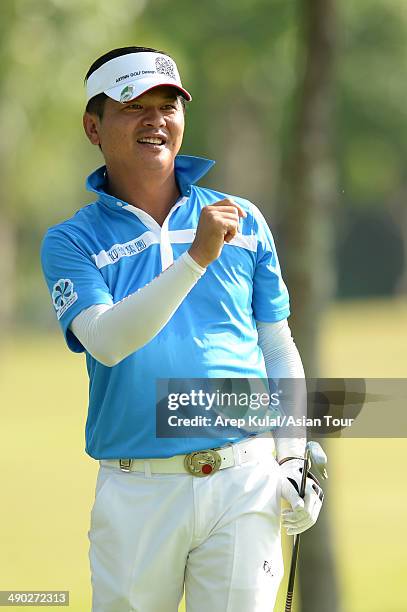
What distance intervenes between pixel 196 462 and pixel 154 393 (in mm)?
237

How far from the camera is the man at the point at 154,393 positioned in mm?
3789

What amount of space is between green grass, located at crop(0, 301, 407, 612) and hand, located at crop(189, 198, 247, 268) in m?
3.02

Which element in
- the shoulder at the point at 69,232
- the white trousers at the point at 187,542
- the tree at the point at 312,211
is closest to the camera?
the white trousers at the point at 187,542

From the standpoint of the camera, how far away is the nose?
157 inches

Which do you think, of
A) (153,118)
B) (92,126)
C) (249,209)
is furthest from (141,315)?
(92,126)

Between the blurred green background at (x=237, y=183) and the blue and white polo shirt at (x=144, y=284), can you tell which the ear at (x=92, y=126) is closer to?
the blue and white polo shirt at (x=144, y=284)

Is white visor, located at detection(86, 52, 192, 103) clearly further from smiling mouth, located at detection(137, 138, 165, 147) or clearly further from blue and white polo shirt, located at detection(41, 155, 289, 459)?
blue and white polo shirt, located at detection(41, 155, 289, 459)

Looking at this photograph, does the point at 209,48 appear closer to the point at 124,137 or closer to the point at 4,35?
the point at 4,35

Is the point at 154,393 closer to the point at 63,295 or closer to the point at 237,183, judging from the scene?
the point at 63,295

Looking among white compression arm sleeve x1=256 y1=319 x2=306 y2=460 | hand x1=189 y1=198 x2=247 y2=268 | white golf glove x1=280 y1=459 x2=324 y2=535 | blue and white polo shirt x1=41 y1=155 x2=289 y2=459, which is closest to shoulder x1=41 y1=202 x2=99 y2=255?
blue and white polo shirt x1=41 y1=155 x2=289 y2=459

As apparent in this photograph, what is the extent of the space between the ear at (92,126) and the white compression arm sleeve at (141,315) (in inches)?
30.1

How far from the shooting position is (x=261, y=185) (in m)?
52.0

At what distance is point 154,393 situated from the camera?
3812 mm

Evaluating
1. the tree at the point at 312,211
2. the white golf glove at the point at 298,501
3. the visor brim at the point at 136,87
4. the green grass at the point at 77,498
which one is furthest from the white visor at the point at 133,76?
the green grass at the point at 77,498
